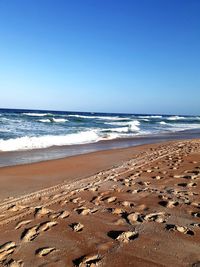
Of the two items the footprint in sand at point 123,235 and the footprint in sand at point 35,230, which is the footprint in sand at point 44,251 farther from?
the footprint in sand at point 123,235

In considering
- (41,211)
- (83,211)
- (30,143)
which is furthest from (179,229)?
(30,143)

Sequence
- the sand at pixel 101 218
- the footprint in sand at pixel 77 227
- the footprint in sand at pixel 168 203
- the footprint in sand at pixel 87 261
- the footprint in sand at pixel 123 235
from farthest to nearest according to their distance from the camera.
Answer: the footprint in sand at pixel 168 203 → the footprint in sand at pixel 77 227 → the footprint in sand at pixel 123 235 → the sand at pixel 101 218 → the footprint in sand at pixel 87 261

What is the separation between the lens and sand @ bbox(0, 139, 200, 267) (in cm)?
310

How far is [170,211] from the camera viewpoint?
170 inches

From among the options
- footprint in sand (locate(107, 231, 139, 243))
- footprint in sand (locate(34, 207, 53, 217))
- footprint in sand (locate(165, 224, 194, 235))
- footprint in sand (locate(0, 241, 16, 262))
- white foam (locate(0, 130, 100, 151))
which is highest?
footprint in sand (locate(165, 224, 194, 235))

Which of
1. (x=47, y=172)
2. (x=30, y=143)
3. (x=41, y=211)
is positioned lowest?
(x=30, y=143)

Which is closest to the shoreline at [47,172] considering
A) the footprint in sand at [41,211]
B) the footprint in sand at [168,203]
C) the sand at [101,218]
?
the sand at [101,218]

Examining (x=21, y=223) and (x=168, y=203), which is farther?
(x=168, y=203)

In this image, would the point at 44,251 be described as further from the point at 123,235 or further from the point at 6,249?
the point at 123,235

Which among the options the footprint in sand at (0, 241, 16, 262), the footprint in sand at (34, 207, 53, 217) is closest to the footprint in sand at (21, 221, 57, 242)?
the footprint in sand at (0, 241, 16, 262)

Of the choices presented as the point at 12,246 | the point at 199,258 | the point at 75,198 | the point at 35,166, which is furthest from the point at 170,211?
the point at 35,166

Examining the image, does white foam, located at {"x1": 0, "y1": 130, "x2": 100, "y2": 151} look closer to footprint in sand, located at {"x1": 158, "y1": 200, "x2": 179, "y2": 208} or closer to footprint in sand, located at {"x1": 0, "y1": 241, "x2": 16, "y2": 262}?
footprint in sand, located at {"x1": 158, "y1": 200, "x2": 179, "y2": 208}

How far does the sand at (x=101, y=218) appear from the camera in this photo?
3100mm

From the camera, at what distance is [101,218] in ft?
13.6
